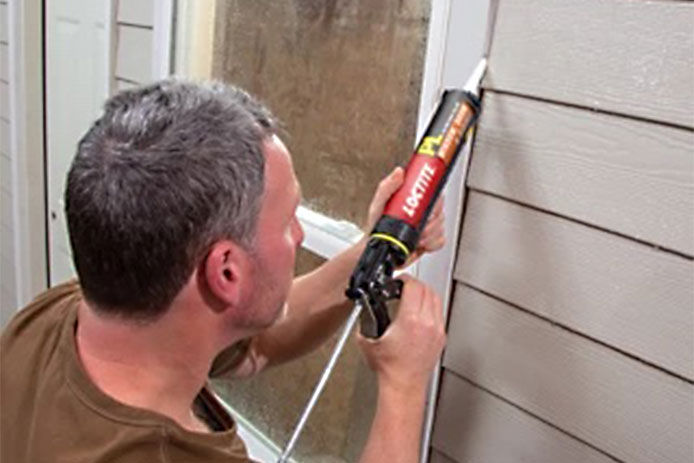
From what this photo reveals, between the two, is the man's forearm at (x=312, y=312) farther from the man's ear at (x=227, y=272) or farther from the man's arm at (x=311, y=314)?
the man's ear at (x=227, y=272)

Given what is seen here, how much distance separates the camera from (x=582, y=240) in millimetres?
806

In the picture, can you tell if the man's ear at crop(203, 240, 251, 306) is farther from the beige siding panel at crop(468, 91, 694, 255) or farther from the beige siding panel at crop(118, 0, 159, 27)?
the beige siding panel at crop(118, 0, 159, 27)

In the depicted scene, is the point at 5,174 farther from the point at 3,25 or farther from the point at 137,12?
the point at 137,12

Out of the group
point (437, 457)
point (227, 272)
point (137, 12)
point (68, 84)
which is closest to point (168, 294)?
point (227, 272)

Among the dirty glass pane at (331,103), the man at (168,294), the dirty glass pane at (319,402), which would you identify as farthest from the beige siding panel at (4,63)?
the man at (168,294)

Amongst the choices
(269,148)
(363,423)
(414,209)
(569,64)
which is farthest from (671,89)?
(363,423)

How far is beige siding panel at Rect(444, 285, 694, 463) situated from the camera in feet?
2.47

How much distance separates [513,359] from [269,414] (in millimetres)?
739

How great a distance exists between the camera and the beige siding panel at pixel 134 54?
64.3 inches

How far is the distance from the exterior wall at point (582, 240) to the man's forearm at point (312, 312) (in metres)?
0.19

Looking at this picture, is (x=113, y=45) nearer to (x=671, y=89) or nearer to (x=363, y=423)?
(x=363, y=423)

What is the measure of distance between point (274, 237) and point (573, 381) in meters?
0.39

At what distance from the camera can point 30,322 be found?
95 centimetres

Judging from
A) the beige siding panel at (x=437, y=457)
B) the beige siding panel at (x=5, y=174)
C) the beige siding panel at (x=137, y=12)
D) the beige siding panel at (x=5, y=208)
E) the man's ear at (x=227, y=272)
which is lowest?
the beige siding panel at (x=5, y=208)
